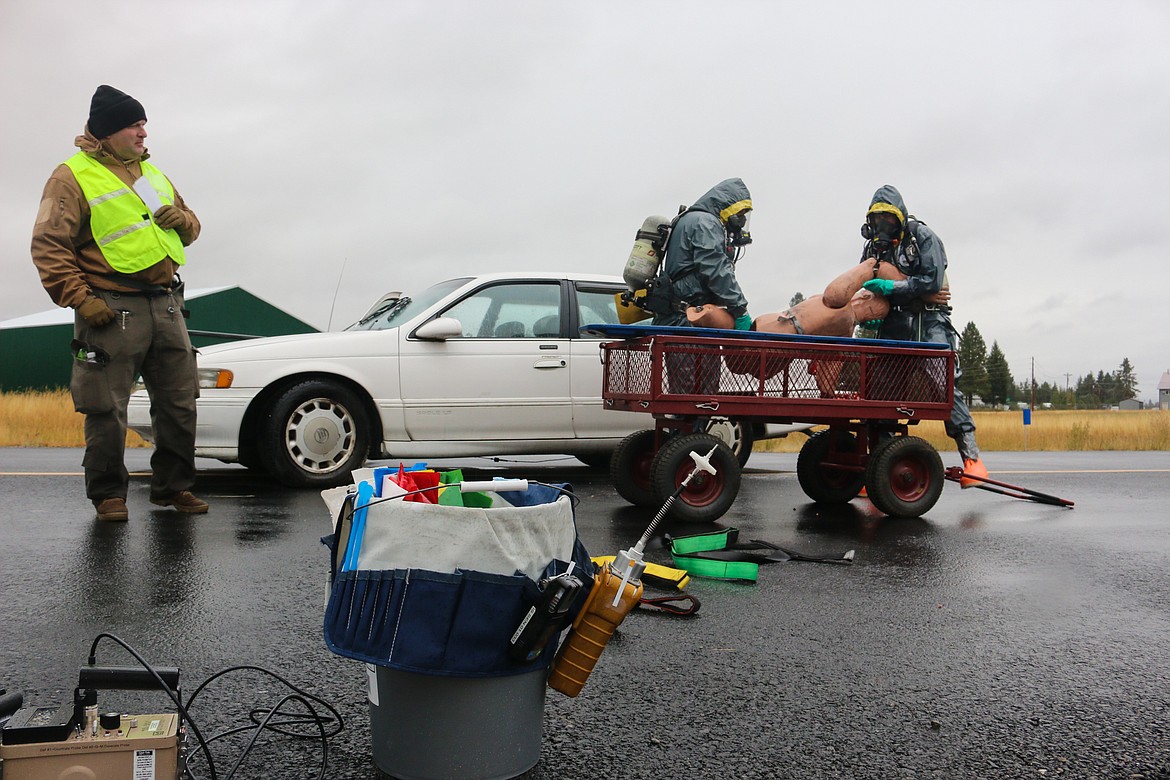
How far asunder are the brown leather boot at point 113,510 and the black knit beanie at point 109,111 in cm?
215

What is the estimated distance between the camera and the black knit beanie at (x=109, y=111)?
223 inches

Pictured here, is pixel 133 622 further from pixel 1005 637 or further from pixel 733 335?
pixel 733 335

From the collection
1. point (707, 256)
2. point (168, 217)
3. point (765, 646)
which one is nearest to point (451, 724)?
point (765, 646)

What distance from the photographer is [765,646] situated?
339 cm

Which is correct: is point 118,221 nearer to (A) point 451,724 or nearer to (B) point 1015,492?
(A) point 451,724

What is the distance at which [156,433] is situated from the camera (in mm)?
5965

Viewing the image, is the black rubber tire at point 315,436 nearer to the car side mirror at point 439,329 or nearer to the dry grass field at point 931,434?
the car side mirror at point 439,329

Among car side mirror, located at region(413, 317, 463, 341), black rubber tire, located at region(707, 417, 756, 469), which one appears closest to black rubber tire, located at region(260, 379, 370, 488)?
car side mirror, located at region(413, 317, 463, 341)

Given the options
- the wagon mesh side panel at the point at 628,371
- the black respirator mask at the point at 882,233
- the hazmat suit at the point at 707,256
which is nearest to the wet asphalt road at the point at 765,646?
the wagon mesh side panel at the point at 628,371

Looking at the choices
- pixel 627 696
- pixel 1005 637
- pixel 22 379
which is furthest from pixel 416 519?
pixel 22 379

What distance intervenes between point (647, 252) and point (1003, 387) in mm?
135192

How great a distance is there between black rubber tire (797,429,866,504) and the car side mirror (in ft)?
9.25

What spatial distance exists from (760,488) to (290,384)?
3927mm

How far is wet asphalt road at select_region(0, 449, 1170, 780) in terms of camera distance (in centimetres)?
245
